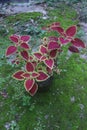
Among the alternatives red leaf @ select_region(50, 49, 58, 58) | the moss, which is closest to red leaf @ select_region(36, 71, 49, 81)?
red leaf @ select_region(50, 49, 58, 58)

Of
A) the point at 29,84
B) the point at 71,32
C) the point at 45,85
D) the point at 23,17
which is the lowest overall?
the point at 23,17

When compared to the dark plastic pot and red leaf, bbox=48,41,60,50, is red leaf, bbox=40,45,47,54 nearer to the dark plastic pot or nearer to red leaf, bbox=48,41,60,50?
red leaf, bbox=48,41,60,50

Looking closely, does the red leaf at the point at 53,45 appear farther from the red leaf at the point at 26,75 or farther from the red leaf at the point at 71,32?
the red leaf at the point at 26,75

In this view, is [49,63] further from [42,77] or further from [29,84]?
[29,84]

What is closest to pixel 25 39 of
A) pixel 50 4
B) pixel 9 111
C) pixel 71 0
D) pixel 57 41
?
pixel 57 41

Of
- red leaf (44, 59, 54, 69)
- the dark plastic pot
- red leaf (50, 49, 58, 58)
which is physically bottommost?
the dark plastic pot

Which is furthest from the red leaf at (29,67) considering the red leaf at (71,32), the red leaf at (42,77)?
the red leaf at (71,32)

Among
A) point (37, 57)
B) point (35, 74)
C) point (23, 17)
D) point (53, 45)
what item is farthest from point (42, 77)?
point (23, 17)

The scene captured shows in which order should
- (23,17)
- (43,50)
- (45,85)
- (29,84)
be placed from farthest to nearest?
(23,17), (45,85), (43,50), (29,84)

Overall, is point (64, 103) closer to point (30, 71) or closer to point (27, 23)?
point (30, 71)

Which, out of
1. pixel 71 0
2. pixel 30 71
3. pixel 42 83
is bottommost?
pixel 71 0

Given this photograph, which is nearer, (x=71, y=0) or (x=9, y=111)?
(x=9, y=111)
